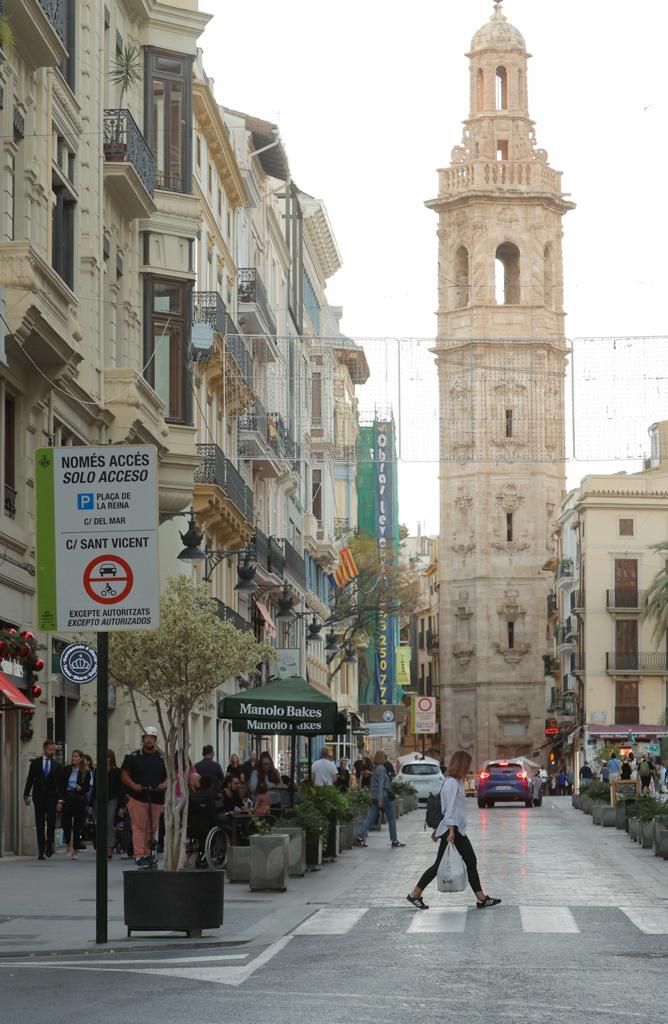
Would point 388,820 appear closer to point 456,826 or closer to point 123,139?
point 123,139

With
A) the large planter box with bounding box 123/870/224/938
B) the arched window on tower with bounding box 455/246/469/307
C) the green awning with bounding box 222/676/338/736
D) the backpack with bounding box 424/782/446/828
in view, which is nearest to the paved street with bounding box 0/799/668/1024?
the large planter box with bounding box 123/870/224/938

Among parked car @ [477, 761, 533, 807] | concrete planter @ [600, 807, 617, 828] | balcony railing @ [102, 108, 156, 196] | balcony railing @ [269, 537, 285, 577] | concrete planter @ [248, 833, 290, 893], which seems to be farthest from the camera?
parked car @ [477, 761, 533, 807]

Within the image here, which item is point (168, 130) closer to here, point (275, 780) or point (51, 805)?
point (275, 780)

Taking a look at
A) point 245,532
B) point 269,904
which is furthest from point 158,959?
point 245,532

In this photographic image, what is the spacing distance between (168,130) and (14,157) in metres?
10.8

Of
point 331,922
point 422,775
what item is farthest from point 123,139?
point 422,775

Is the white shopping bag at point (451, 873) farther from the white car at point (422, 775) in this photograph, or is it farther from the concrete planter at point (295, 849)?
the white car at point (422, 775)

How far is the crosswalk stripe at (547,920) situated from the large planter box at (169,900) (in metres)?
2.61

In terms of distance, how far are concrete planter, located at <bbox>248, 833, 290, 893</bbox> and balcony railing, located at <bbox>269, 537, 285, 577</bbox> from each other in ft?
122

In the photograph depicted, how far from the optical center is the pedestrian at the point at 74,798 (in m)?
28.4

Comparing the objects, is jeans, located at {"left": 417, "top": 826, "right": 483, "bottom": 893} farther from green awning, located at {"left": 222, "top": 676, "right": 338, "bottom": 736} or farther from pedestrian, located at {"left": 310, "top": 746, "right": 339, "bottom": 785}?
pedestrian, located at {"left": 310, "top": 746, "right": 339, "bottom": 785}

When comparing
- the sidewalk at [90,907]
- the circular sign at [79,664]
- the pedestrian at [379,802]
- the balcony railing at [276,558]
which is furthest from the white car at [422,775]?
the circular sign at [79,664]

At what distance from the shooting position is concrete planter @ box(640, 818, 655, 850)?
32.5 metres

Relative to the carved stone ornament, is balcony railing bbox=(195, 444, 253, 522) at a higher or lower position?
higher
